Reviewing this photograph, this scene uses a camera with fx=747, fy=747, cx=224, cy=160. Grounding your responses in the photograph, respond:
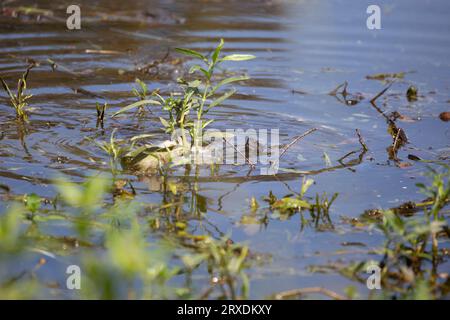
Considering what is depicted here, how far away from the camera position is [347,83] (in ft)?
20.6

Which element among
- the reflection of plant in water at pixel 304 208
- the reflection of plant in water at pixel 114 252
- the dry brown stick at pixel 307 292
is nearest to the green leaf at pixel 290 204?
the reflection of plant in water at pixel 304 208

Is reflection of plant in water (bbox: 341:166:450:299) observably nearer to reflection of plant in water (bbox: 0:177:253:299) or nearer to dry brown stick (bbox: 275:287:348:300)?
dry brown stick (bbox: 275:287:348:300)

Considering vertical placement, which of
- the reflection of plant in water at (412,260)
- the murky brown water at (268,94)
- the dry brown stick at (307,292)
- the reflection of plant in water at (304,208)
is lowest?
the dry brown stick at (307,292)

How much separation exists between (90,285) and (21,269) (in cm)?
61

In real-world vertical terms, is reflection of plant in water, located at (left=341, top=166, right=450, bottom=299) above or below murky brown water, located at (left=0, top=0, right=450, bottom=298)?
below

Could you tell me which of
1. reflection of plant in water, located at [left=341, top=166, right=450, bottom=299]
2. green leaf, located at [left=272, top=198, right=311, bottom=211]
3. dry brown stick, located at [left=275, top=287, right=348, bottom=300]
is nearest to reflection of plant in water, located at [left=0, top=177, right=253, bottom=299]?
dry brown stick, located at [left=275, top=287, right=348, bottom=300]

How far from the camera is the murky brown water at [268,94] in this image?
3756mm

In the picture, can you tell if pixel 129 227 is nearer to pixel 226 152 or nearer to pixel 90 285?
pixel 90 285

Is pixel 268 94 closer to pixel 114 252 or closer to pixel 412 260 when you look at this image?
pixel 412 260

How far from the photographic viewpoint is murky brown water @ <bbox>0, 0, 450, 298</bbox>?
3756 millimetres

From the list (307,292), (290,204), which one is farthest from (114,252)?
(290,204)

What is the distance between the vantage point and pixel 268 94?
6.07 metres

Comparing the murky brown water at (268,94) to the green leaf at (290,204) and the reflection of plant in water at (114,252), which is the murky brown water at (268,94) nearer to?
the green leaf at (290,204)

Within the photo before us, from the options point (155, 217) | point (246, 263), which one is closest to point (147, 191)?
point (155, 217)
